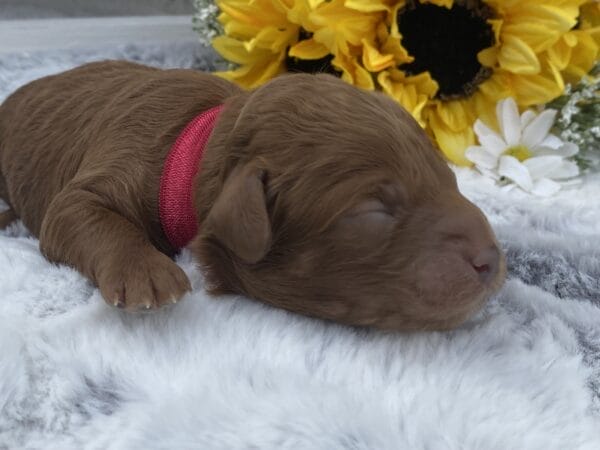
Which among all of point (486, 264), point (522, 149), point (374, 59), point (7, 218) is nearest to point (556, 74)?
point (522, 149)

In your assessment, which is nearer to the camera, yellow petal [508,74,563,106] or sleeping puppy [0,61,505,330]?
sleeping puppy [0,61,505,330]

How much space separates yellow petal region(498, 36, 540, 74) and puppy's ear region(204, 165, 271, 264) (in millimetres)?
917

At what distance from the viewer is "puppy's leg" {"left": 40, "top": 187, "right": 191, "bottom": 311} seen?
84cm

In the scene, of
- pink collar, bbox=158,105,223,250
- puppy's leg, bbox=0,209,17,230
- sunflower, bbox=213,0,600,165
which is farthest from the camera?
sunflower, bbox=213,0,600,165

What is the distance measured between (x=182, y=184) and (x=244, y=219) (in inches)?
8.8

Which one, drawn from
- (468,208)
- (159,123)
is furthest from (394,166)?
(159,123)

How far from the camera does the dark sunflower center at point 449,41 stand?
5.34 ft

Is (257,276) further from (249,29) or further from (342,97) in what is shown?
(249,29)

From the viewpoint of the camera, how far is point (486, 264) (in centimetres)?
81

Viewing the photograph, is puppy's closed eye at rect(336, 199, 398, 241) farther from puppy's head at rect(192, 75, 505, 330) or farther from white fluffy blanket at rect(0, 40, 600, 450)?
white fluffy blanket at rect(0, 40, 600, 450)

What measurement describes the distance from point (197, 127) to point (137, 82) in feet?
0.90

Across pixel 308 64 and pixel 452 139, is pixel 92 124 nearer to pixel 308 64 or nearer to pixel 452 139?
pixel 308 64

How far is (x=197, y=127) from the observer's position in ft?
3.48

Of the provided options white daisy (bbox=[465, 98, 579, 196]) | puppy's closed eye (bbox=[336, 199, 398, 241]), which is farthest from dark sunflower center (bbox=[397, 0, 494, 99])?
puppy's closed eye (bbox=[336, 199, 398, 241])
